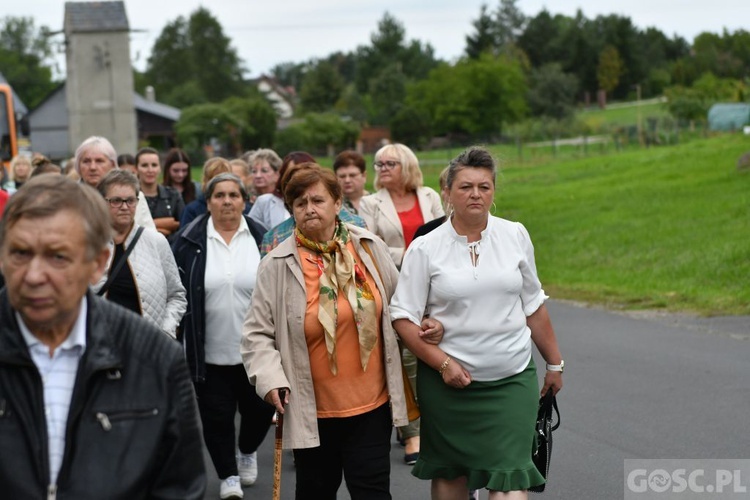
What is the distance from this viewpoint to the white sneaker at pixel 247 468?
7258 millimetres

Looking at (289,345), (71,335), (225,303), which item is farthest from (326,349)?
(71,335)

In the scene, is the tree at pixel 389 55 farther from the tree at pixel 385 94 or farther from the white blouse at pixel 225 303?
the white blouse at pixel 225 303

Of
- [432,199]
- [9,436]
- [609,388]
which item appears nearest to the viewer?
[9,436]

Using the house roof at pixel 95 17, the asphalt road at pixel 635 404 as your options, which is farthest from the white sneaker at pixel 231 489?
the house roof at pixel 95 17

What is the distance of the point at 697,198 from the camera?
2286 centimetres

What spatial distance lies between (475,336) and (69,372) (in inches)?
106

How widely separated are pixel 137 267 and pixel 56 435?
3.54m

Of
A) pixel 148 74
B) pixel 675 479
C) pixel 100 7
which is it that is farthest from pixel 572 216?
pixel 148 74

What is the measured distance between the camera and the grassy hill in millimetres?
14727

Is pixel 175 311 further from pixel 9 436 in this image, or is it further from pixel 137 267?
pixel 9 436

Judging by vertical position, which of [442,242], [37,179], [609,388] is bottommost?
[609,388]

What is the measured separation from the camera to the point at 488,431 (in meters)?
5.21

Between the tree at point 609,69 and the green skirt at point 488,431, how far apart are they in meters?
107

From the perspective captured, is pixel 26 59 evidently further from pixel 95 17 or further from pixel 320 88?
pixel 95 17
